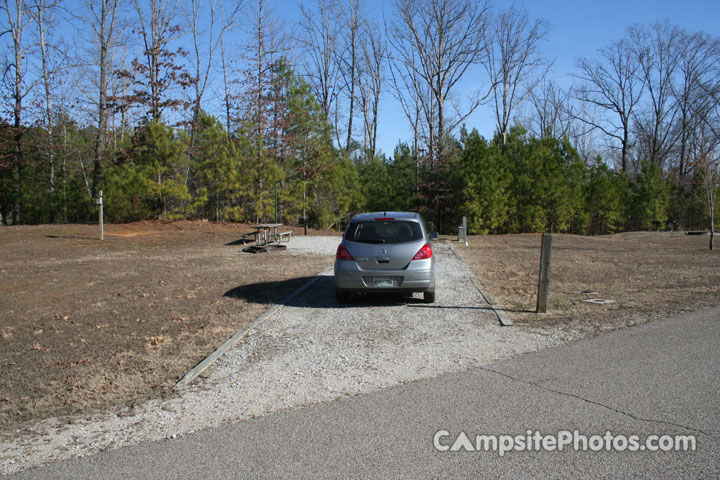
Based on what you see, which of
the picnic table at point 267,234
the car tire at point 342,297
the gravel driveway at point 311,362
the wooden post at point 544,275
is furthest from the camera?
the picnic table at point 267,234

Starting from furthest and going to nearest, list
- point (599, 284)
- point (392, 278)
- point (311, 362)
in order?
1. point (599, 284)
2. point (392, 278)
3. point (311, 362)

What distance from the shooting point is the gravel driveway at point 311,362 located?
4.04 meters

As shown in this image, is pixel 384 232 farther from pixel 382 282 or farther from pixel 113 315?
pixel 113 315

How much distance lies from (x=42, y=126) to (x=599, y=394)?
34.8 metres

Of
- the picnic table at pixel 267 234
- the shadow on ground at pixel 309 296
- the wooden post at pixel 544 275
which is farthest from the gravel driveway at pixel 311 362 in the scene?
the picnic table at pixel 267 234

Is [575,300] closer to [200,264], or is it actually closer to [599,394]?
[599,394]

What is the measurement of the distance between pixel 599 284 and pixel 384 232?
5017 millimetres

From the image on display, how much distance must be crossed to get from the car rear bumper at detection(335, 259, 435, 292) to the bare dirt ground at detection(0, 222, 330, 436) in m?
1.63

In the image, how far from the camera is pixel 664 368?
16.8ft

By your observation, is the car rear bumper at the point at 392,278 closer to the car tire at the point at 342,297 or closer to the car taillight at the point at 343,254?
the car taillight at the point at 343,254

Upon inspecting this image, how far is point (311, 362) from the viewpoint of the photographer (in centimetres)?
578

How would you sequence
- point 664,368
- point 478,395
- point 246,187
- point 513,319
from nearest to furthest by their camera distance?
1. point 478,395
2. point 664,368
3. point 513,319
4. point 246,187

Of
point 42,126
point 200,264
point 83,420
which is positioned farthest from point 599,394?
point 42,126

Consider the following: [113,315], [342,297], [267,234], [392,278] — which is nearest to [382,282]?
[392,278]
